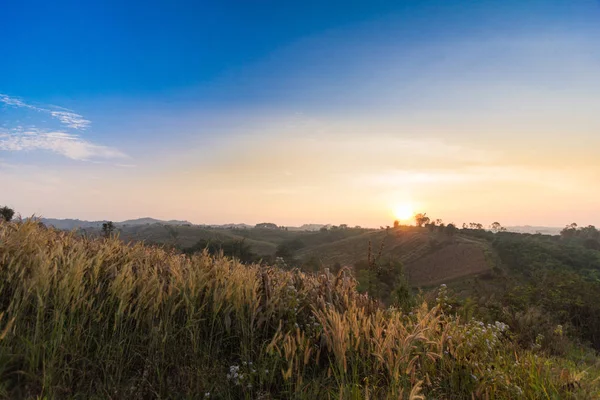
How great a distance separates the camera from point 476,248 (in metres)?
51.8

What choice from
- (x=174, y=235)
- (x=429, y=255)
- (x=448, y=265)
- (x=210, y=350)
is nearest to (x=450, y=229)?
(x=429, y=255)

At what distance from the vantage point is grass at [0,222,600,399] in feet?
10.4

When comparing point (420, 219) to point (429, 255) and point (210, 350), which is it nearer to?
point (429, 255)

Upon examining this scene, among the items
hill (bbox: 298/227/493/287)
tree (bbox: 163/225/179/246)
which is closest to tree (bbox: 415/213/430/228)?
hill (bbox: 298/227/493/287)

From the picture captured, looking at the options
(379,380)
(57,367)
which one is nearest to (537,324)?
(379,380)

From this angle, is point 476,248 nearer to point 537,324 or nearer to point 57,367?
point 537,324

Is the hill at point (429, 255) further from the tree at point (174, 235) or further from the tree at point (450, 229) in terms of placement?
the tree at point (174, 235)

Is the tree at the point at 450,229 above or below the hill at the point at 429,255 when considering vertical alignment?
above

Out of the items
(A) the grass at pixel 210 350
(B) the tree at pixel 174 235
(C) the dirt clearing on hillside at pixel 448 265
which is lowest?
(C) the dirt clearing on hillside at pixel 448 265

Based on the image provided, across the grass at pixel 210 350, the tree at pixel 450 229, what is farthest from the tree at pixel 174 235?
the tree at pixel 450 229

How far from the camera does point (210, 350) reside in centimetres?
387

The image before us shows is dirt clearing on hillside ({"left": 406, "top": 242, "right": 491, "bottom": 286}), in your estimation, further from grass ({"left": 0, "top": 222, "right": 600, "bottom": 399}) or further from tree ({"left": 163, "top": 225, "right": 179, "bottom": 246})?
grass ({"left": 0, "top": 222, "right": 600, "bottom": 399})

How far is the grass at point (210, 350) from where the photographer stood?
3.16 m

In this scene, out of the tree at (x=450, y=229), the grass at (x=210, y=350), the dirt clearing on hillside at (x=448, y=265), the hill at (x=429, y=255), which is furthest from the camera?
the tree at (x=450, y=229)
